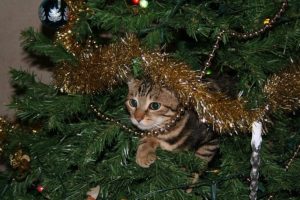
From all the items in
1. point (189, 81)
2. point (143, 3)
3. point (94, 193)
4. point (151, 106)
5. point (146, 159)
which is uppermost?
point (143, 3)

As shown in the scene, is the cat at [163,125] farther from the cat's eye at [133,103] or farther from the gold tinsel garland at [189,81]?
the gold tinsel garland at [189,81]

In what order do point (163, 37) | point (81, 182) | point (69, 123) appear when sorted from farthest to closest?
point (69, 123)
point (81, 182)
point (163, 37)

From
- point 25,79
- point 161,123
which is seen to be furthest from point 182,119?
point 25,79

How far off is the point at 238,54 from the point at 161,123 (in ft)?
0.87

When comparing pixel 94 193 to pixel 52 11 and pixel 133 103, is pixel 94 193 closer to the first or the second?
pixel 133 103

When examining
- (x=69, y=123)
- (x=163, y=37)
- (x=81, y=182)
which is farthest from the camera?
(x=69, y=123)

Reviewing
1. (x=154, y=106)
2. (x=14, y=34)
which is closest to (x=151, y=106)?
(x=154, y=106)

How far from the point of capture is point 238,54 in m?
0.86

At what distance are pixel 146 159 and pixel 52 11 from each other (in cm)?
38

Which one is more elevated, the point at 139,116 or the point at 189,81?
the point at 189,81

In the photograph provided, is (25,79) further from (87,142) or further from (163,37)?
(163,37)

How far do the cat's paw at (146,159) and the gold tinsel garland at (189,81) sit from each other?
19 cm

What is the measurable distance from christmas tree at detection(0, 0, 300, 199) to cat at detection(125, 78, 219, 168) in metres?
0.03

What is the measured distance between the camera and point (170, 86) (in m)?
0.81
